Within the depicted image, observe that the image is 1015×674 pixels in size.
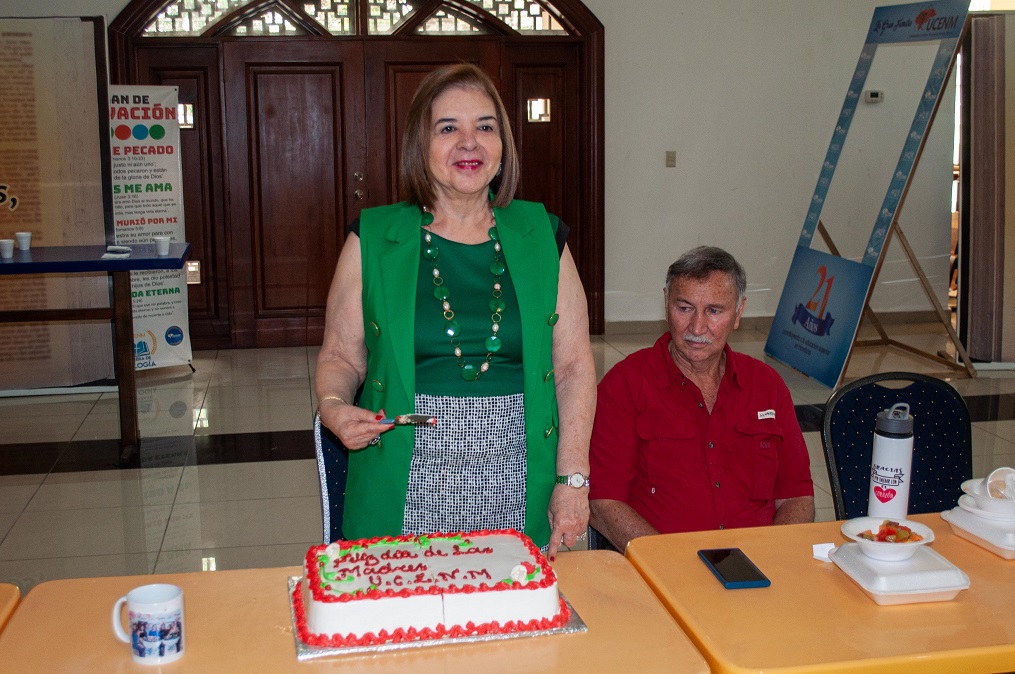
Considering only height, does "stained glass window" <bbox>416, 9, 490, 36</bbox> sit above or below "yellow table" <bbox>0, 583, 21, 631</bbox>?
above

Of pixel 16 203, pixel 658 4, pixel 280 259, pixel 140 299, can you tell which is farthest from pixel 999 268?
pixel 16 203

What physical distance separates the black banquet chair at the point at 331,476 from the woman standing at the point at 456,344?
0.15 meters

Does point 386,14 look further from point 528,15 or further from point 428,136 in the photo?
point 428,136

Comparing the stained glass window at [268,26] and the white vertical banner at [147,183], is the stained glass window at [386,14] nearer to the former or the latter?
the stained glass window at [268,26]

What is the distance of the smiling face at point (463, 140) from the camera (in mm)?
2068

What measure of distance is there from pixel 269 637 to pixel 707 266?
4.83 feet

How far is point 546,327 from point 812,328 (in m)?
4.73

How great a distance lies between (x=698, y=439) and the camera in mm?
2531

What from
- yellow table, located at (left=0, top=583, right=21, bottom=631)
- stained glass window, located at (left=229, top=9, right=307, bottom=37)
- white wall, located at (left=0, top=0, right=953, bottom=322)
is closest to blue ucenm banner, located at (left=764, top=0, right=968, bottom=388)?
white wall, located at (left=0, top=0, right=953, bottom=322)

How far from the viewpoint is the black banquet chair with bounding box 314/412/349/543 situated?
2293 mm

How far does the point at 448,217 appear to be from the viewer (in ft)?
7.09

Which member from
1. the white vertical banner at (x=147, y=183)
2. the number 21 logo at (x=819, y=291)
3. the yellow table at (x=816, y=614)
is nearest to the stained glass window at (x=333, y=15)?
the white vertical banner at (x=147, y=183)

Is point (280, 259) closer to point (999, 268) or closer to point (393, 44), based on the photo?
point (393, 44)

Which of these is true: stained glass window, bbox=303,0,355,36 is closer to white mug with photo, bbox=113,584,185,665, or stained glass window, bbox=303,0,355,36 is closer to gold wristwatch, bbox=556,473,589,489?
gold wristwatch, bbox=556,473,589,489
